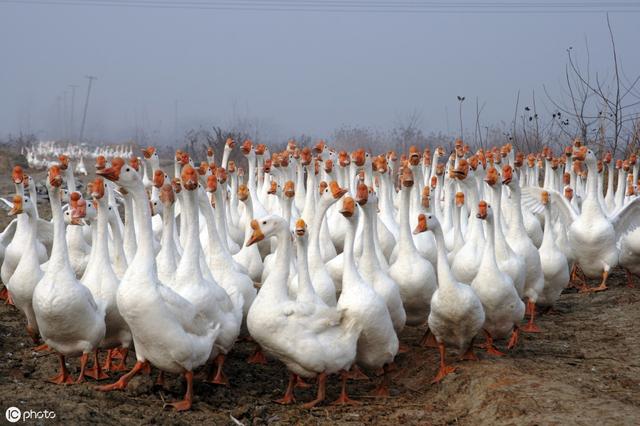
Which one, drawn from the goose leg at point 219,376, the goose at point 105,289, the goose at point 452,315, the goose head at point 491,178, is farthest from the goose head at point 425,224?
the goose at point 105,289

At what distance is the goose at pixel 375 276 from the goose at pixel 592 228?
4.66m

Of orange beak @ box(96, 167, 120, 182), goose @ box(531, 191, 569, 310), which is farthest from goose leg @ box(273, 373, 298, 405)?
goose @ box(531, 191, 569, 310)

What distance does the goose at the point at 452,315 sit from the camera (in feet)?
23.7

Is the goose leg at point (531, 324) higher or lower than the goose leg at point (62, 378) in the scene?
higher

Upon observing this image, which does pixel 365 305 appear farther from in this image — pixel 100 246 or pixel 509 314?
pixel 100 246

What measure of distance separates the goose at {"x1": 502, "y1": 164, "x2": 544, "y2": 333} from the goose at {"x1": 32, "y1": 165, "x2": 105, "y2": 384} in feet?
16.3

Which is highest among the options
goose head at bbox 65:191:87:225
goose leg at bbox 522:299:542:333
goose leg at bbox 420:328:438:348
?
goose head at bbox 65:191:87:225

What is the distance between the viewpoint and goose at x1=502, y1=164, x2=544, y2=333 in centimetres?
932

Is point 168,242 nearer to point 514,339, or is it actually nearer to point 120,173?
point 120,173

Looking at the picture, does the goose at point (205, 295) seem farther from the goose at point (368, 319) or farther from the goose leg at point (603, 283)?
the goose leg at point (603, 283)

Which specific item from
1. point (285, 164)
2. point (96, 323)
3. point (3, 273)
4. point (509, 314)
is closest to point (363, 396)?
point (509, 314)

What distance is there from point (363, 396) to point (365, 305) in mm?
897

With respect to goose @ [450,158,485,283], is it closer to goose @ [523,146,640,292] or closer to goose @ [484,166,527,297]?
goose @ [484,166,527,297]

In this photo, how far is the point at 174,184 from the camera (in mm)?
8633
